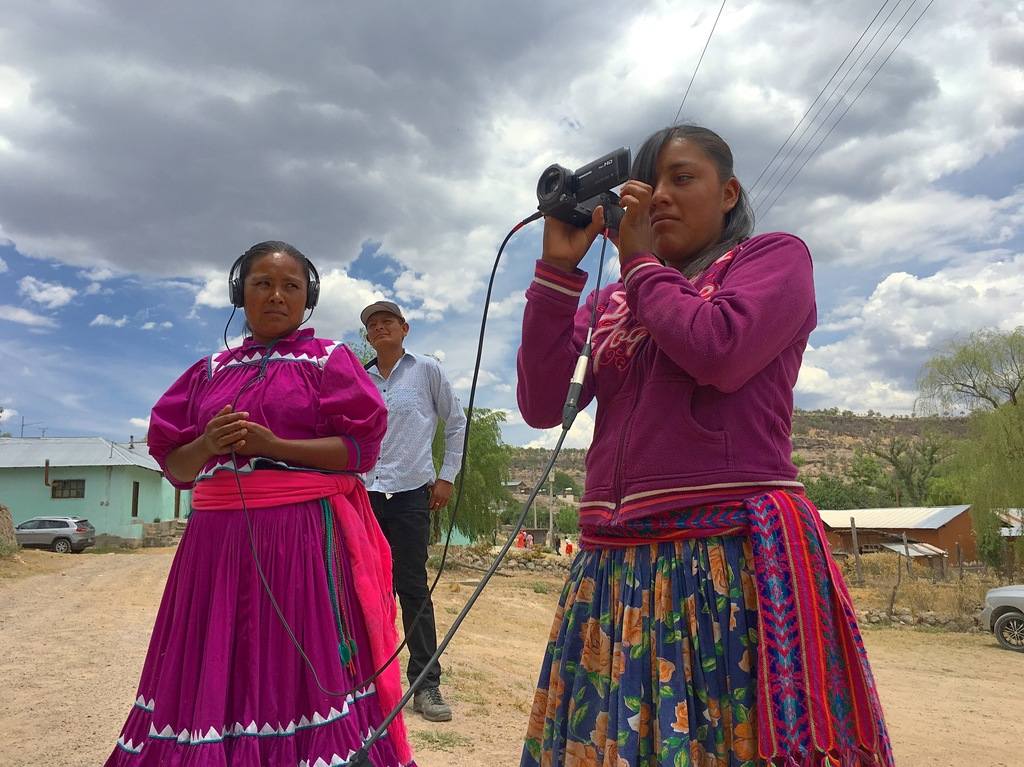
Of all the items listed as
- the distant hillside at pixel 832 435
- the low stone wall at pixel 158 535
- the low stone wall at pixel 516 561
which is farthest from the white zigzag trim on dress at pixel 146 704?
the distant hillside at pixel 832 435

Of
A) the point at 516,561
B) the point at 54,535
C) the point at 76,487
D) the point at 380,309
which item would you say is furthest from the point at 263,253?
the point at 76,487

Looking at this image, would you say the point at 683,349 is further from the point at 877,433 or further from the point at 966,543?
the point at 877,433

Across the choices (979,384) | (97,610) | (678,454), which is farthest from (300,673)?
(979,384)

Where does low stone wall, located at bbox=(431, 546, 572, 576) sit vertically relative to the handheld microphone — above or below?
below

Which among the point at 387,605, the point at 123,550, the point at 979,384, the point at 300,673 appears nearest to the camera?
the point at 300,673

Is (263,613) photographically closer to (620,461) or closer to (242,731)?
(242,731)

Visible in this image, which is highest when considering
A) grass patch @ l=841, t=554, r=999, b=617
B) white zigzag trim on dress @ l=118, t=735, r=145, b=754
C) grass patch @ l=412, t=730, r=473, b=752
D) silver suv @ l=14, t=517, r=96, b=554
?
white zigzag trim on dress @ l=118, t=735, r=145, b=754

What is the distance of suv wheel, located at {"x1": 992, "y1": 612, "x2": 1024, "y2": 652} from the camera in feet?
39.3

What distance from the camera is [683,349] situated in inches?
52.2

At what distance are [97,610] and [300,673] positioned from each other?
296 inches

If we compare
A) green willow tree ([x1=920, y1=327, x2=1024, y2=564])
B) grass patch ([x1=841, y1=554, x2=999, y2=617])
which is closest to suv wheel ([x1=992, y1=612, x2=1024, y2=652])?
grass patch ([x1=841, y1=554, x2=999, y2=617])

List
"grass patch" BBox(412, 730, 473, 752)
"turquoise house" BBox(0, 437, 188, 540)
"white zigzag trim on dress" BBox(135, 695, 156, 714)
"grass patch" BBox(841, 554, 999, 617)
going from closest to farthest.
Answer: "white zigzag trim on dress" BBox(135, 695, 156, 714) → "grass patch" BBox(412, 730, 473, 752) → "grass patch" BBox(841, 554, 999, 617) → "turquoise house" BBox(0, 437, 188, 540)

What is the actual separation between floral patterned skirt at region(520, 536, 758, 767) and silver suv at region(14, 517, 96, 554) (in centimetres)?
2961

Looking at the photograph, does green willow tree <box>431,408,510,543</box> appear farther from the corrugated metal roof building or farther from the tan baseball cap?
the corrugated metal roof building
